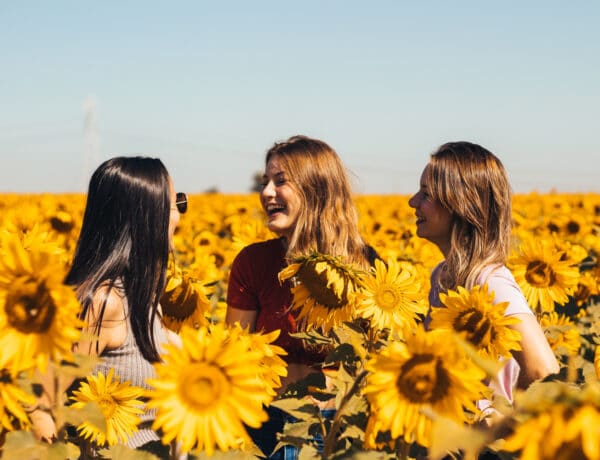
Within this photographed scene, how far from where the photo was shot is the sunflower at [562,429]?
1070 mm

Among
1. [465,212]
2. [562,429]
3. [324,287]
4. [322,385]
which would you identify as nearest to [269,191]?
[465,212]

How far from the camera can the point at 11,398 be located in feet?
5.04

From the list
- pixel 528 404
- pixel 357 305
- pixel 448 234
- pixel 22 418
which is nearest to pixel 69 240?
pixel 448 234

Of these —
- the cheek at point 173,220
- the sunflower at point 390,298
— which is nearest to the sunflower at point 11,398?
the sunflower at point 390,298

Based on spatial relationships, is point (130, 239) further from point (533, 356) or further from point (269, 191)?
point (533, 356)

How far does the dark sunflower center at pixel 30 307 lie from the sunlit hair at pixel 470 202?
5.98 feet

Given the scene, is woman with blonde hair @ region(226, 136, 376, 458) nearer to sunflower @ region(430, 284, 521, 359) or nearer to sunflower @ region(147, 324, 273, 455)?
sunflower @ region(430, 284, 521, 359)

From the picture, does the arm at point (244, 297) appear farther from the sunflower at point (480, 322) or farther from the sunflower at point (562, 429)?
the sunflower at point (562, 429)

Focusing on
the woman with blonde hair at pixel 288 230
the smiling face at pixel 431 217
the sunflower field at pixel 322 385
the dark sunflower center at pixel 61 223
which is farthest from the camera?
the dark sunflower center at pixel 61 223

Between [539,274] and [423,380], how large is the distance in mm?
2483

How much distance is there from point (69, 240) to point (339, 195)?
5381 mm

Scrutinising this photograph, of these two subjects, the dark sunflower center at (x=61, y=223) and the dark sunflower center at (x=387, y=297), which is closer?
the dark sunflower center at (x=387, y=297)

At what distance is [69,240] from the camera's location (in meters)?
8.32

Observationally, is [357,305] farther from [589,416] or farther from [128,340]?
[589,416]
